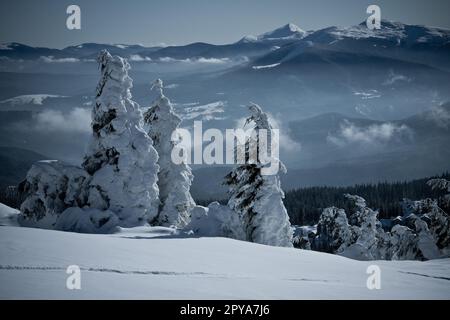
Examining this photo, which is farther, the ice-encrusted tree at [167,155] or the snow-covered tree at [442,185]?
the ice-encrusted tree at [167,155]

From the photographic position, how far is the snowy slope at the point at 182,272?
12.1 metres

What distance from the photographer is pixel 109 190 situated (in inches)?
1302

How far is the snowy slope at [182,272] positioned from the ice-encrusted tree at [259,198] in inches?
365

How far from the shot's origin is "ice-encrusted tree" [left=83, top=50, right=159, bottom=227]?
33062 mm

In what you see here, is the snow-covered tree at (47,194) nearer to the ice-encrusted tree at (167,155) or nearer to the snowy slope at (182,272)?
the ice-encrusted tree at (167,155)

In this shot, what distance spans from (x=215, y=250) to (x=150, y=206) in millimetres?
16456

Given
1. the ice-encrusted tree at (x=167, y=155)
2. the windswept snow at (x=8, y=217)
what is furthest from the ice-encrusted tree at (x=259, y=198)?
the windswept snow at (x=8, y=217)

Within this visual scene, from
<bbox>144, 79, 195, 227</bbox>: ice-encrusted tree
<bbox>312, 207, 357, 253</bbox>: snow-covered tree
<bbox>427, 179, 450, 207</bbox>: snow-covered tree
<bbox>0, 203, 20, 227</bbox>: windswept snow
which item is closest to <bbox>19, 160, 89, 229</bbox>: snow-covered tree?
<bbox>0, 203, 20, 227</bbox>: windswept snow

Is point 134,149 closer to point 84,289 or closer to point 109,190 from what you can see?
point 109,190

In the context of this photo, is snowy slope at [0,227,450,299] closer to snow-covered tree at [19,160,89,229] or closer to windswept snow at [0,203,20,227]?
snow-covered tree at [19,160,89,229]

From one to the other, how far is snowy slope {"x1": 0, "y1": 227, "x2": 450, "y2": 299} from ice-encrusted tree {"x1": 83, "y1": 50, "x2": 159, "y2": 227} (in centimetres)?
1314

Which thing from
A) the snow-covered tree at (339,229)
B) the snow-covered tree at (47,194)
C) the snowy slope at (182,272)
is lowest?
the snow-covered tree at (339,229)

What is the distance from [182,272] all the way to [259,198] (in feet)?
54.0
